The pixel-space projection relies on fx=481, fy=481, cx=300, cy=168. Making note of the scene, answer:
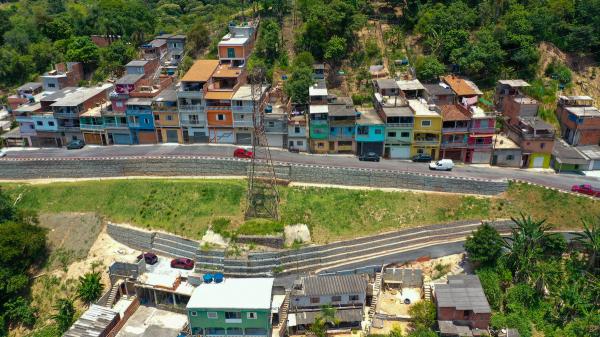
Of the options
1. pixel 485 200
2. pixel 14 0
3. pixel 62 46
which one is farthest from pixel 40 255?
pixel 14 0

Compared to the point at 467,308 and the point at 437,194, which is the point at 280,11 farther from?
the point at 467,308

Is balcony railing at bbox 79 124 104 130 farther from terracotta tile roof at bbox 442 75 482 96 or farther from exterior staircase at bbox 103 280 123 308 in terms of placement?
terracotta tile roof at bbox 442 75 482 96

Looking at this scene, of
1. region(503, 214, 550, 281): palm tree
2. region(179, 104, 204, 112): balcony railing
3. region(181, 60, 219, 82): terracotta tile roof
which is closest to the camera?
region(503, 214, 550, 281): palm tree

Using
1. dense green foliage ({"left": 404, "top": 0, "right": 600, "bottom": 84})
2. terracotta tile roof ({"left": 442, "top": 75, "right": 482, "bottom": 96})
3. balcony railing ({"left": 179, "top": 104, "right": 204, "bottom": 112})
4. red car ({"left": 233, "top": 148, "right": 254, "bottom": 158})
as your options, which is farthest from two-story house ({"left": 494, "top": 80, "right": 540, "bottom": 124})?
balcony railing ({"left": 179, "top": 104, "right": 204, "bottom": 112})

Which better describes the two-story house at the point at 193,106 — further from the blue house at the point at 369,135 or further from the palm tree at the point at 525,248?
the palm tree at the point at 525,248

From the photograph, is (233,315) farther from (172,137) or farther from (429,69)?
(429,69)

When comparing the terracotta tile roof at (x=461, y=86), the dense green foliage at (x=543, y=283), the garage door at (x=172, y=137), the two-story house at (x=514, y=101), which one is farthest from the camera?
the garage door at (x=172, y=137)

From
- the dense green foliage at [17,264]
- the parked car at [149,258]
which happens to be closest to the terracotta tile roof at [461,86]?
the parked car at [149,258]
